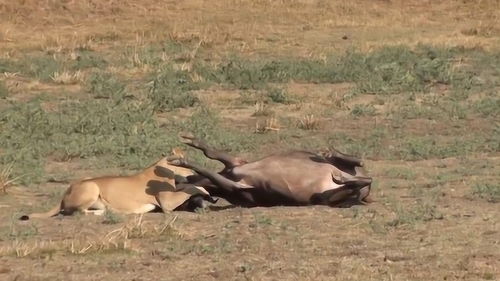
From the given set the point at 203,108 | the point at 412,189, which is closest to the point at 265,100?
the point at 203,108

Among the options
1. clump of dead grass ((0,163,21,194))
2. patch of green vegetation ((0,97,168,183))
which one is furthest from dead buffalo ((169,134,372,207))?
patch of green vegetation ((0,97,168,183))

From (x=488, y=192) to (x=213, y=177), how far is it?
234cm

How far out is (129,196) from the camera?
941 centimetres

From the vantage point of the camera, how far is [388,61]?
20.9m

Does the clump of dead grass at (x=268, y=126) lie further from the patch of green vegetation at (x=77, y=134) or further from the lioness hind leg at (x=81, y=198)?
the lioness hind leg at (x=81, y=198)

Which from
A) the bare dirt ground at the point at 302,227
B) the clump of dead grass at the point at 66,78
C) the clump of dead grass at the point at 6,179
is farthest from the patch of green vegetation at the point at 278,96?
the clump of dead grass at the point at 6,179

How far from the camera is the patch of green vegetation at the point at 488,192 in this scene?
9.60 m

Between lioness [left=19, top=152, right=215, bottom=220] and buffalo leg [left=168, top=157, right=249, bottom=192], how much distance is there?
0.47ft

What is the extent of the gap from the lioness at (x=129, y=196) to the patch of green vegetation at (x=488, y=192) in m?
2.25

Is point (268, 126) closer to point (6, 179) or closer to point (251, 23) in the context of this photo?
point (6, 179)

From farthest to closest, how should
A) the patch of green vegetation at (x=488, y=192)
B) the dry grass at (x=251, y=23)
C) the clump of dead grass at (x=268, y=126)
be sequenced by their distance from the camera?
1. the dry grass at (x=251, y=23)
2. the clump of dead grass at (x=268, y=126)
3. the patch of green vegetation at (x=488, y=192)

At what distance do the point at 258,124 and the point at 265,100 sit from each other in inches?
83.9

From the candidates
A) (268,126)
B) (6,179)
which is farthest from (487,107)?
(6,179)

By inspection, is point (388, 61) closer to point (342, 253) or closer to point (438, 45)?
point (438, 45)
